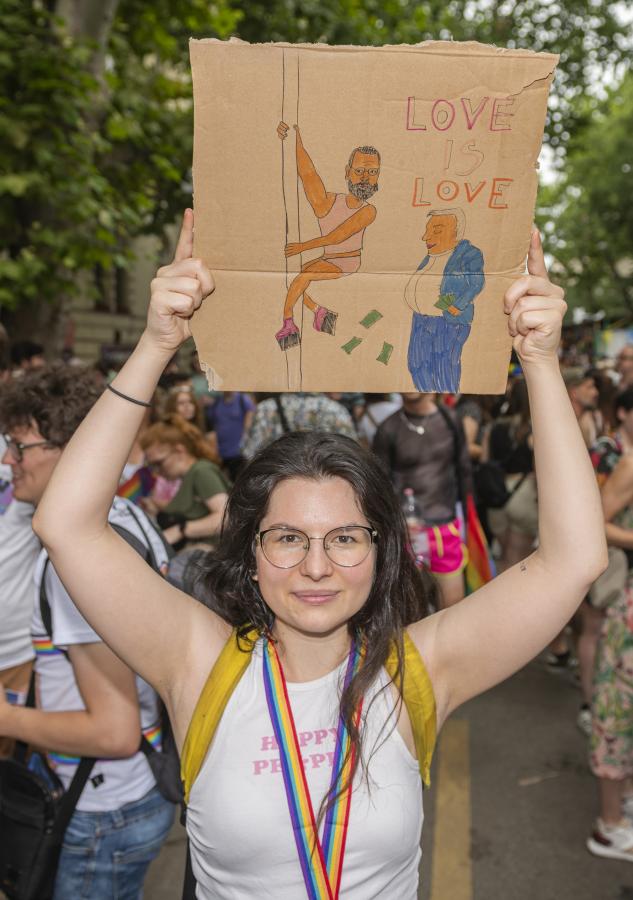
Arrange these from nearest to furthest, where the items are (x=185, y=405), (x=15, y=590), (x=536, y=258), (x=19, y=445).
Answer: (x=536, y=258) < (x=19, y=445) < (x=15, y=590) < (x=185, y=405)

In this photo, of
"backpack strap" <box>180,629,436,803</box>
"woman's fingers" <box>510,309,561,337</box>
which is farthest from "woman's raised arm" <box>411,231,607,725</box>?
"backpack strap" <box>180,629,436,803</box>

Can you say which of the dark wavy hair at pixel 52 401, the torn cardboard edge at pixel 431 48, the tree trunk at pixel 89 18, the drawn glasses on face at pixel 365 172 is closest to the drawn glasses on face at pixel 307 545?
the drawn glasses on face at pixel 365 172

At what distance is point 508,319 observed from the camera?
1.61 m

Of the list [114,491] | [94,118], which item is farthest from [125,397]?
[94,118]

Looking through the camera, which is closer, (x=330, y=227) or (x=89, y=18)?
(x=330, y=227)

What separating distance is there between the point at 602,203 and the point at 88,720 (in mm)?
32385

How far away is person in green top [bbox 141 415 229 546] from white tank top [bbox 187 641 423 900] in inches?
108

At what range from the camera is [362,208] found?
1.53 m

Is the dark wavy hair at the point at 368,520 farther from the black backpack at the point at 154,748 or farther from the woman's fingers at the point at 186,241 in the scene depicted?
the woman's fingers at the point at 186,241

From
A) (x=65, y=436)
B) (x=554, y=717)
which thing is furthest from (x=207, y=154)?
(x=554, y=717)

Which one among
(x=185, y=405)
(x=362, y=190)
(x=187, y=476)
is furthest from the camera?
(x=185, y=405)

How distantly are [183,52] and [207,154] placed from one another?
12151mm

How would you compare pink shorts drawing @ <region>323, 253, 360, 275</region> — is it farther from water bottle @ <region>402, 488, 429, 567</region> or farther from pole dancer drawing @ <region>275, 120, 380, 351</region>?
water bottle @ <region>402, 488, 429, 567</region>

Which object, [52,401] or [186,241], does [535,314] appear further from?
[52,401]
